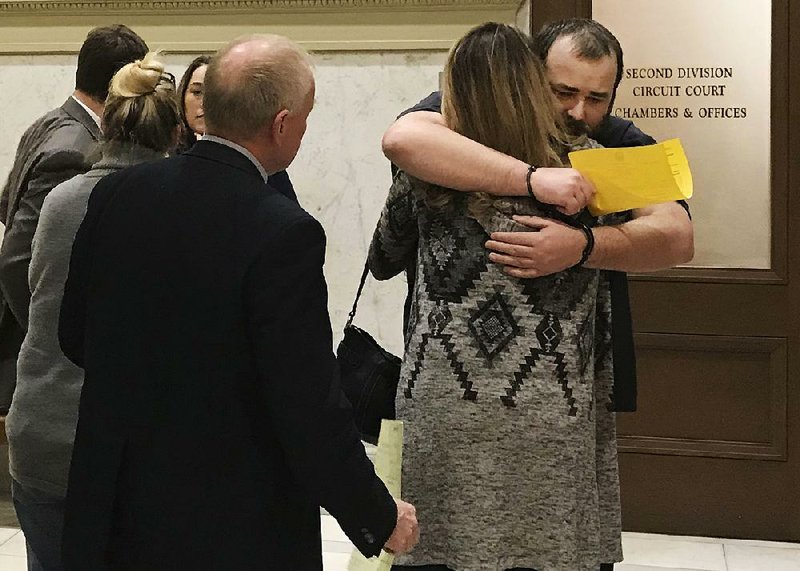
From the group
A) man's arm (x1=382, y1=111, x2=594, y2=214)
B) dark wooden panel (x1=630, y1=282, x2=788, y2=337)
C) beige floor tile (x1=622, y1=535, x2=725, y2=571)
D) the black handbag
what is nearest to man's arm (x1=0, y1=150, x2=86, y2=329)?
the black handbag

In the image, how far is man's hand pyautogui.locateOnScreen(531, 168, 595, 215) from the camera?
1.96 meters

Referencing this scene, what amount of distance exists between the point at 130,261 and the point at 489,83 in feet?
2.27

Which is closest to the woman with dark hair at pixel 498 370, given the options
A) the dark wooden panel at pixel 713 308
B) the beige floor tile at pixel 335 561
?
the beige floor tile at pixel 335 561

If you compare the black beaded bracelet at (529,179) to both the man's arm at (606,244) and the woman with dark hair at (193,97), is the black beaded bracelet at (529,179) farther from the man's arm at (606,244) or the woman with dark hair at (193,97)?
the woman with dark hair at (193,97)

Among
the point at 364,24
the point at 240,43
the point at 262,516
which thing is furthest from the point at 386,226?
the point at 364,24

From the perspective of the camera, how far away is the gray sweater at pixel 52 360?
2428mm

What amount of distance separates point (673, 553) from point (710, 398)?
635 mm

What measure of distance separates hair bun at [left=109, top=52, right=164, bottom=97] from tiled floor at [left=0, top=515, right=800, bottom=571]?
2299 mm

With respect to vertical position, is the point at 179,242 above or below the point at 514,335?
above

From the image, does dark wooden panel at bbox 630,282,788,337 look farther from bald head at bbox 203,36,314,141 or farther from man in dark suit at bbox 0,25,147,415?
bald head at bbox 203,36,314,141

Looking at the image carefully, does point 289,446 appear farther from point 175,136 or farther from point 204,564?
point 175,136

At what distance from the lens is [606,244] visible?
6.79 ft

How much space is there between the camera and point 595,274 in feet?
7.02

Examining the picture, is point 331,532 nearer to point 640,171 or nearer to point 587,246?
point 587,246
